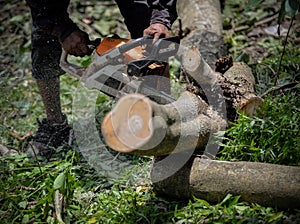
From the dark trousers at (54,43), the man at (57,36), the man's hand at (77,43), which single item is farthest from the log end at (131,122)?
the dark trousers at (54,43)

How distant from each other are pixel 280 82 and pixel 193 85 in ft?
2.79

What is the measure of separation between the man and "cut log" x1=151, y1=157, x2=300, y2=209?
873 millimetres

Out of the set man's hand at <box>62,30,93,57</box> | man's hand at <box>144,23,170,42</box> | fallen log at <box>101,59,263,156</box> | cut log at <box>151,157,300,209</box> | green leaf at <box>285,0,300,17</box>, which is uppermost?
green leaf at <box>285,0,300,17</box>

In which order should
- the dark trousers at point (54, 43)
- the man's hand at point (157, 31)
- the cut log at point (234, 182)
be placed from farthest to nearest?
1. the dark trousers at point (54, 43)
2. the man's hand at point (157, 31)
3. the cut log at point (234, 182)

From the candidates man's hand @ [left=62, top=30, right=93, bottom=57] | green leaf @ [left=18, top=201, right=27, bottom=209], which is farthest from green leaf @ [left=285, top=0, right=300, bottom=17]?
green leaf @ [left=18, top=201, right=27, bottom=209]

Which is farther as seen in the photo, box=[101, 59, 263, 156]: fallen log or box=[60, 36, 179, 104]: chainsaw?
box=[60, 36, 179, 104]: chainsaw

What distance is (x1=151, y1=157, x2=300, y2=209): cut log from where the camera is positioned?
6.72ft

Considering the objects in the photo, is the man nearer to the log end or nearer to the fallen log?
the fallen log

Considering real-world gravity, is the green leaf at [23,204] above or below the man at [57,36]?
below

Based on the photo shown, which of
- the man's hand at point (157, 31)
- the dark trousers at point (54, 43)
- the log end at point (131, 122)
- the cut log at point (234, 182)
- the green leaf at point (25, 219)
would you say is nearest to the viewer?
the log end at point (131, 122)

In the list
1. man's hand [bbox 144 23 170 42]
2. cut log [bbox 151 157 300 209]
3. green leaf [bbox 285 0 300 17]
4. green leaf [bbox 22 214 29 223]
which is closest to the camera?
cut log [bbox 151 157 300 209]

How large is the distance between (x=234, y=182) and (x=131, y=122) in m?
Result: 0.74

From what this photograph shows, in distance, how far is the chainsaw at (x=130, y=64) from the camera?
2.44 metres

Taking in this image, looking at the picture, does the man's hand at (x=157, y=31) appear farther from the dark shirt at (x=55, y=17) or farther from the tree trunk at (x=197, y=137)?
the tree trunk at (x=197, y=137)
